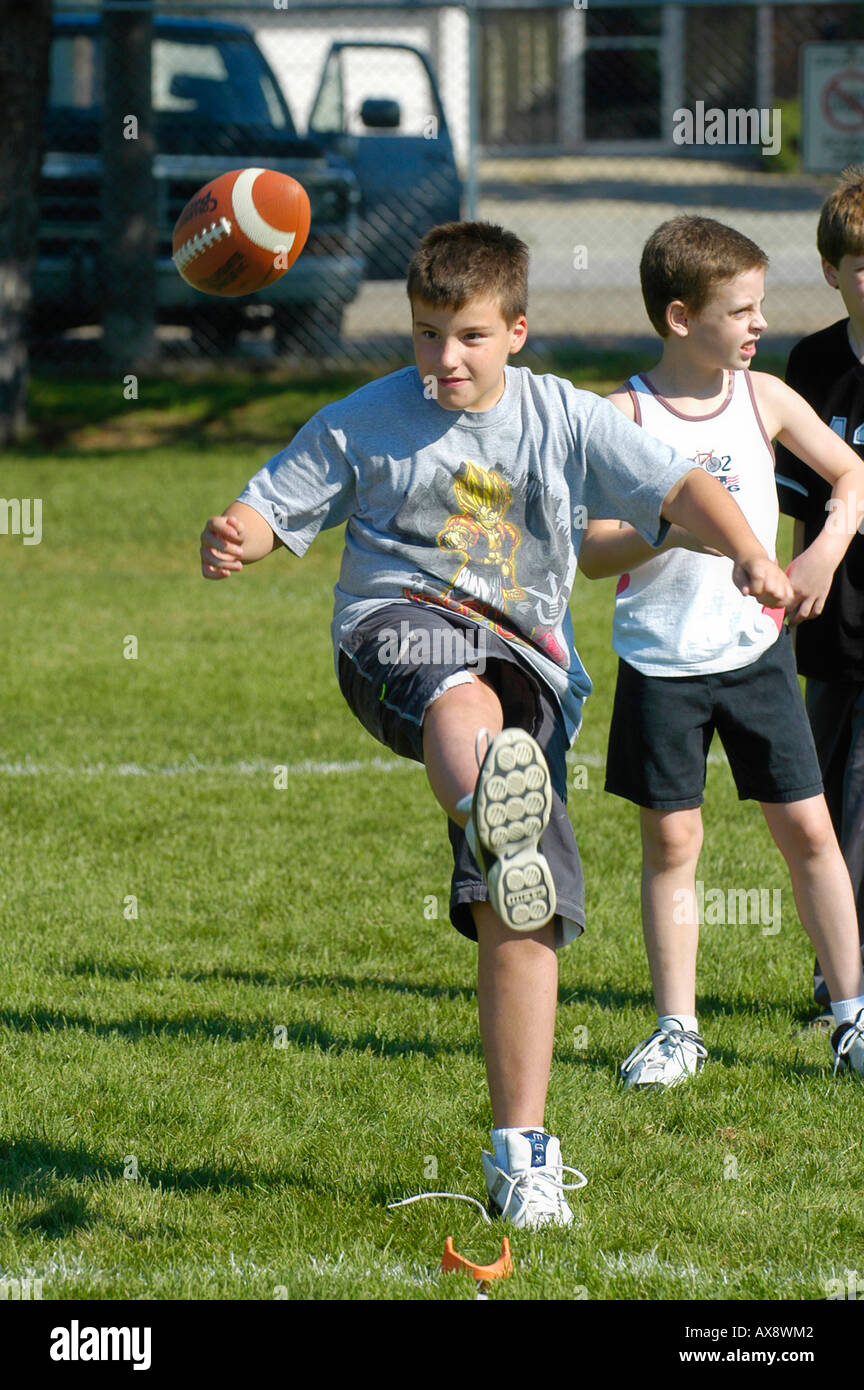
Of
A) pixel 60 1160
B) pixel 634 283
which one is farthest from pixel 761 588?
pixel 634 283

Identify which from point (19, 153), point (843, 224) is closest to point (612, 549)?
point (843, 224)

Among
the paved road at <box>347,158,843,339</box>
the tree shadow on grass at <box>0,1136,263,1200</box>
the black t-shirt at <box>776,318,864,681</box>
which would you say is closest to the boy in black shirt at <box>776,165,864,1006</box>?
the black t-shirt at <box>776,318,864,681</box>

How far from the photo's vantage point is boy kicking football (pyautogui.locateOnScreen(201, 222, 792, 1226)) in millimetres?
3125

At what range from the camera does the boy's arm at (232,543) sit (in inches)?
125

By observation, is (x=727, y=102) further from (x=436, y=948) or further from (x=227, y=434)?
(x=436, y=948)

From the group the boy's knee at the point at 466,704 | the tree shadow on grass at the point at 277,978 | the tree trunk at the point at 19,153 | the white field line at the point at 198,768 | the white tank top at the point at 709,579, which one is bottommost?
the tree shadow on grass at the point at 277,978

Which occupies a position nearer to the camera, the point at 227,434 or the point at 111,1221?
the point at 111,1221

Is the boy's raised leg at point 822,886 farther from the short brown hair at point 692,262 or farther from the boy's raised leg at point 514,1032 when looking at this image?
the short brown hair at point 692,262

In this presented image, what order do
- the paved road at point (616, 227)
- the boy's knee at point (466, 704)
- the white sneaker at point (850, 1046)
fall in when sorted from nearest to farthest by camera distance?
the boy's knee at point (466, 704), the white sneaker at point (850, 1046), the paved road at point (616, 227)

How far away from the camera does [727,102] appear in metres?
33.6

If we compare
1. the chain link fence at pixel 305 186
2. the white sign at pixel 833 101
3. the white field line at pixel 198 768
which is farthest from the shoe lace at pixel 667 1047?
the white sign at pixel 833 101

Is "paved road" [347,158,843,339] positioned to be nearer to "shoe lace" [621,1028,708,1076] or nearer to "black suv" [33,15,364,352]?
"black suv" [33,15,364,352]

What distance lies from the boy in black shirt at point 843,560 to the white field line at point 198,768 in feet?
8.21

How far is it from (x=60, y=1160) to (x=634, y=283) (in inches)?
664
